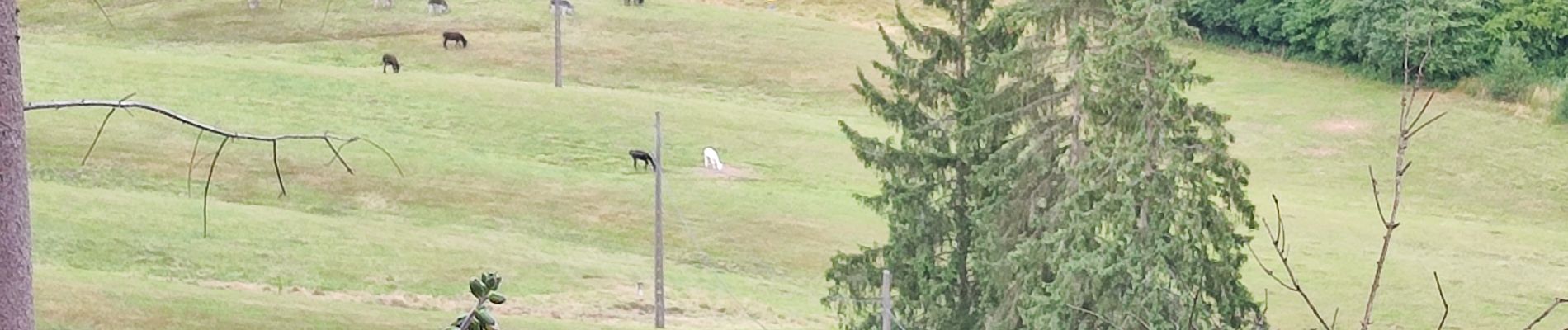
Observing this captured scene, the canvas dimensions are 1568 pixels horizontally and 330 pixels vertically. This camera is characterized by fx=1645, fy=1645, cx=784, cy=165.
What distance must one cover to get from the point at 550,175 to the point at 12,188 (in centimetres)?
3169

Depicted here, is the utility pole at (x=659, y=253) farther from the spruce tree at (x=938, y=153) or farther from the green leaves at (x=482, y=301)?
the green leaves at (x=482, y=301)

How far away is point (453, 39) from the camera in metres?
49.9

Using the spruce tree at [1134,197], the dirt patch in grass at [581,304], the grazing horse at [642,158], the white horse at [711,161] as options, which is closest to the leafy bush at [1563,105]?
the white horse at [711,161]

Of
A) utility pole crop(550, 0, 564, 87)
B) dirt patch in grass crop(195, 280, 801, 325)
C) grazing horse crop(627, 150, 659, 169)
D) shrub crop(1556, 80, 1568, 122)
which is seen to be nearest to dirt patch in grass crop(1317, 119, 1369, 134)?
shrub crop(1556, 80, 1568, 122)

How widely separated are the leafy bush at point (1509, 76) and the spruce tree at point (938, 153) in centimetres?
3773

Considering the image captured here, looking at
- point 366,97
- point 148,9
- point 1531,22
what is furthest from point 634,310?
point 1531,22

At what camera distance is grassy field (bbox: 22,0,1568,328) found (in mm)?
26484

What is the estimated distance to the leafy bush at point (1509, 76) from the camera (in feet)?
168

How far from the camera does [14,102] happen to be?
12.1 ft

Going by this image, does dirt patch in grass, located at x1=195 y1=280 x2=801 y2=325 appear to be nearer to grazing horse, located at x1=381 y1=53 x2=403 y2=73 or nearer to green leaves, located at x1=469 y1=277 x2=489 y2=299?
grazing horse, located at x1=381 y1=53 x2=403 y2=73

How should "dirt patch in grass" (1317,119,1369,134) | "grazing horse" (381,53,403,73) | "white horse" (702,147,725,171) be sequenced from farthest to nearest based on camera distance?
"dirt patch in grass" (1317,119,1369,134)
"grazing horse" (381,53,403,73)
"white horse" (702,147,725,171)

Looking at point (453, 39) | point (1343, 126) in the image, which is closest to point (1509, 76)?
point (1343, 126)

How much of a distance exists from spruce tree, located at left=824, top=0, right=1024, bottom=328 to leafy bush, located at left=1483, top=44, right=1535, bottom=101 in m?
37.7

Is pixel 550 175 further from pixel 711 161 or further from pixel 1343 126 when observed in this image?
pixel 1343 126
